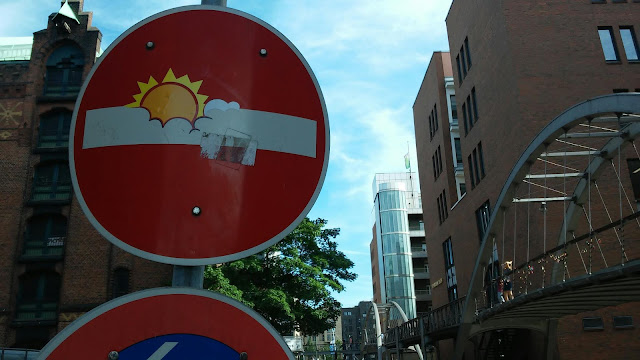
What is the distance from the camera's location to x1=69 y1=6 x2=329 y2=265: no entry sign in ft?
6.38

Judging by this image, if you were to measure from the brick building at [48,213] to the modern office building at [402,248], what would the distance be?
50.1 m

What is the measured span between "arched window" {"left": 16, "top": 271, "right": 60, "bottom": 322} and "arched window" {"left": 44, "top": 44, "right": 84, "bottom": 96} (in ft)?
32.1

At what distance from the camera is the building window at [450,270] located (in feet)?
121

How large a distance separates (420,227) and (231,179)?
261ft

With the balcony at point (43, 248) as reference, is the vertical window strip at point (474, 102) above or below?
above

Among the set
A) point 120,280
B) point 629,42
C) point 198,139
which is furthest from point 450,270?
point 198,139

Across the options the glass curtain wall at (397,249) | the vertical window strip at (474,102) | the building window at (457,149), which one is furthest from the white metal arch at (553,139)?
the glass curtain wall at (397,249)

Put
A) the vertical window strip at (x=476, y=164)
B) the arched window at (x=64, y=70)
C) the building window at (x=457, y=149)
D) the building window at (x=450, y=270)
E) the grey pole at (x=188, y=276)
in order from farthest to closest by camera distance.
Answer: the building window at (x=457, y=149)
the building window at (x=450, y=270)
the vertical window strip at (x=476, y=164)
the arched window at (x=64, y=70)
the grey pole at (x=188, y=276)

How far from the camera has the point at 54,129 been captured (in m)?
29.1

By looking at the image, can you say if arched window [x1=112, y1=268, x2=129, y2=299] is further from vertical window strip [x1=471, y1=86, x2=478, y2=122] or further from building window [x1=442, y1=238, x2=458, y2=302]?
vertical window strip [x1=471, y1=86, x2=478, y2=122]

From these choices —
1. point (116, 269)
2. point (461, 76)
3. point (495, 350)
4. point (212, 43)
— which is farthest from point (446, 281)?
point (212, 43)

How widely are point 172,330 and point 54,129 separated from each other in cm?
3081

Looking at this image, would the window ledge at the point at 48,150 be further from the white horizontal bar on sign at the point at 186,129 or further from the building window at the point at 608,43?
the white horizontal bar on sign at the point at 186,129

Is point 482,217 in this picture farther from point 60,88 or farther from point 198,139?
point 198,139
